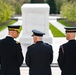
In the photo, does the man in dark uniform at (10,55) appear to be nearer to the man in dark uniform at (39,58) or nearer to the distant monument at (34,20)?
the man in dark uniform at (39,58)

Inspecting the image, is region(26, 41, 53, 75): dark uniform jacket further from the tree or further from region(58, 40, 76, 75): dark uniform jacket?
the tree

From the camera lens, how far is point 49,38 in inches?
548

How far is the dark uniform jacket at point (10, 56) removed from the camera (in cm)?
584

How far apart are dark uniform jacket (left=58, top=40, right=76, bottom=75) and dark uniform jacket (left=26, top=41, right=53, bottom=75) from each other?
8.9 inches

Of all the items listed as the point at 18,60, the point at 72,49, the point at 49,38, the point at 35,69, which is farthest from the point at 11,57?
the point at 49,38

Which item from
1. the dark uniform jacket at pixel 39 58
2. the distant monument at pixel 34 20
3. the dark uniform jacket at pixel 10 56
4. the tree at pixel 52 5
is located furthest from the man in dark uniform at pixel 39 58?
the tree at pixel 52 5

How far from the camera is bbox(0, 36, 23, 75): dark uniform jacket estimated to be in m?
5.84

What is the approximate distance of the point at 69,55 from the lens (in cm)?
580

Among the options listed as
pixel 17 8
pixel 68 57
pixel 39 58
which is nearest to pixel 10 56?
pixel 39 58

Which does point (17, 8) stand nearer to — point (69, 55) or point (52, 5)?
point (52, 5)

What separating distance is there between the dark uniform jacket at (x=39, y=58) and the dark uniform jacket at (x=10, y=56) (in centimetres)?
22

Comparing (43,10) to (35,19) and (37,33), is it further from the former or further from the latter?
(37,33)

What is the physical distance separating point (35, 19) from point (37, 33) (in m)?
8.46

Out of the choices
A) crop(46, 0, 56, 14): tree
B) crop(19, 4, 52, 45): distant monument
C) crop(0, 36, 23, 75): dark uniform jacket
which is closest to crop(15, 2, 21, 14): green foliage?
crop(46, 0, 56, 14): tree
